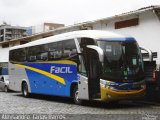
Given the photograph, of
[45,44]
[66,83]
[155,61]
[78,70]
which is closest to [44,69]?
[45,44]

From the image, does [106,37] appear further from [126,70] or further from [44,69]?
[44,69]

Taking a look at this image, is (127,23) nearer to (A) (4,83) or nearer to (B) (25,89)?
(B) (25,89)

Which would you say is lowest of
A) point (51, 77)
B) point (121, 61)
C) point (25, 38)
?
point (51, 77)

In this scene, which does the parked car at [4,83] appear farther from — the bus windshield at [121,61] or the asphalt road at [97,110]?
the bus windshield at [121,61]

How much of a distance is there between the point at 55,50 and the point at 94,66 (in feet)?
13.6

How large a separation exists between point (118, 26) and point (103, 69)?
28.2ft

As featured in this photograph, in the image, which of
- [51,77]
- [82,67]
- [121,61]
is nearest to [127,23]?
[51,77]

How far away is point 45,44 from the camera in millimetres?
22266

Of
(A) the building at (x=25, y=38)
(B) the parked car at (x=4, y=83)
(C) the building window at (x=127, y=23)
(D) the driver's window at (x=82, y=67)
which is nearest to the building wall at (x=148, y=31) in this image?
(C) the building window at (x=127, y=23)

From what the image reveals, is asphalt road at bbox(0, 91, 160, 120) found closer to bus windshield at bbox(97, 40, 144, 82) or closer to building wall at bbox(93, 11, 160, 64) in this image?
bus windshield at bbox(97, 40, 144, 82)

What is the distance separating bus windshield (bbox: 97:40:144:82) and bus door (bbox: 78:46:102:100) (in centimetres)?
50

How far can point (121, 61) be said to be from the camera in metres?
16.8

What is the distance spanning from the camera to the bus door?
1722 cm

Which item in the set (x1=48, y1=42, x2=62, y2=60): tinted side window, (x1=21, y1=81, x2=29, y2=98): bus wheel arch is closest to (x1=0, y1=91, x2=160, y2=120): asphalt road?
(x1=48, y1=42, x2=62, y2=60): tinted side window
